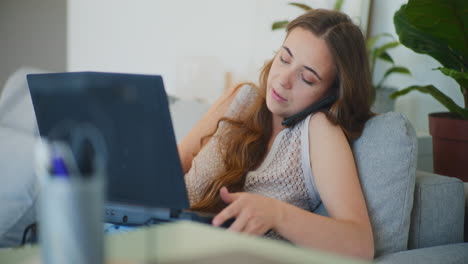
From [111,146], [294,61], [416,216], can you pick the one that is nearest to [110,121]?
[111,146]

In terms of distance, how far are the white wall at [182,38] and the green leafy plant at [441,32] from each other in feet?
3.34

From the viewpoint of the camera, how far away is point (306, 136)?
134cm

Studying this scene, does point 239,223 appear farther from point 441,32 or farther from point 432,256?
point 441,32

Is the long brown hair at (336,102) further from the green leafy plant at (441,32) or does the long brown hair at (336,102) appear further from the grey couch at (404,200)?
the green leafy plant at (441,32)

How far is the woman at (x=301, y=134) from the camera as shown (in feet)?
4.17

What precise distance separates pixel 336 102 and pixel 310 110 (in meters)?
0.07

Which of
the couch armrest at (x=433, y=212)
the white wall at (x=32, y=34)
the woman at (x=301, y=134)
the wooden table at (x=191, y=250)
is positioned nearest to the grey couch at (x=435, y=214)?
the couch armrest at (x=433, y=212)

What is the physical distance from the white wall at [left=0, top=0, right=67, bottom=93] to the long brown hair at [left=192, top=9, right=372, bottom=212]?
2744 millimetres

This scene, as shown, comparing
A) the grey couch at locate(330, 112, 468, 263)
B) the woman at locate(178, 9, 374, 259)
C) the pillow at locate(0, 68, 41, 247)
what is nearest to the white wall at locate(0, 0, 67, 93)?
the pillow at locate(0, 68, 41, 247)

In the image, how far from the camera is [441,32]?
1.66 m

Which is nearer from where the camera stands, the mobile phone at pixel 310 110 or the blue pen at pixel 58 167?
the blue pen at pixel 58 167

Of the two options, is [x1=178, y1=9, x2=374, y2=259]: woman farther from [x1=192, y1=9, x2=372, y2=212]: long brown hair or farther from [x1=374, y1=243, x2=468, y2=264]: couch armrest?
[x1=374, y1=243, x2=468, y2=264]: couch armrest

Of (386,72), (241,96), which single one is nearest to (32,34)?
(386,72)

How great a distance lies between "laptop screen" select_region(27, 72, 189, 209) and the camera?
2.73 ft
